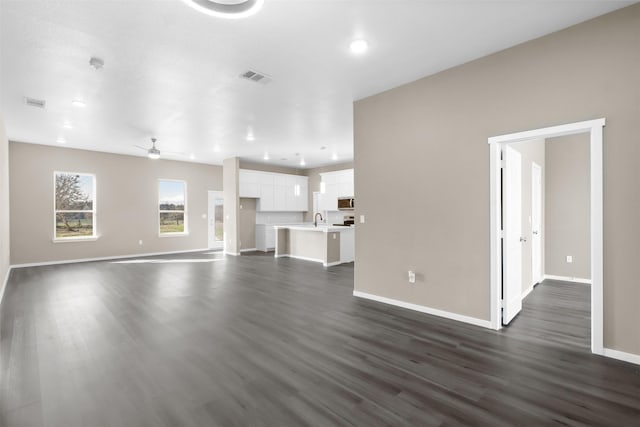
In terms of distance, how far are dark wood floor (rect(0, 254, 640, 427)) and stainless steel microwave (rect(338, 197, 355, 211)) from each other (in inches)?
217

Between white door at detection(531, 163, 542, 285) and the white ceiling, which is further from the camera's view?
white door at detection(531, 163, 542, 285)

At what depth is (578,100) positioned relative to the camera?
9.08 feet

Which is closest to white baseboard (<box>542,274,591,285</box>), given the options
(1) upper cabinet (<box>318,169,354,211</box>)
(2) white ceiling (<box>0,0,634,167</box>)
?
(2) white ceiling (<box>0,0,634,167</box>)

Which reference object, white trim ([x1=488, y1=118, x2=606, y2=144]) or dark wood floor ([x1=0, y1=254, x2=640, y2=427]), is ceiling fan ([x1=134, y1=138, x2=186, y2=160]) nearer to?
dark wood floor ([x1=0, y1=254, x2=640, y2=427])

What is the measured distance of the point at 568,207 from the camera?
5.48m

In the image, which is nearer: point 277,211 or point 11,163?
point 11,163

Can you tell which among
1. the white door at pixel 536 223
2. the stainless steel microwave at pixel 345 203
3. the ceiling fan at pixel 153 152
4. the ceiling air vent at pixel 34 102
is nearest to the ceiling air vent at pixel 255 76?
the ceiling air vent at pixel 34 102

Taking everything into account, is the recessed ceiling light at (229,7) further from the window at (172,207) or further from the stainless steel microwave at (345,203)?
the window at (172,207)

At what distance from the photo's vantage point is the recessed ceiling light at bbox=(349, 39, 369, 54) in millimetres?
3010

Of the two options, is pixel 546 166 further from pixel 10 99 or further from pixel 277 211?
pixel 10 99

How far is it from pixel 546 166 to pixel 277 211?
7739 mm

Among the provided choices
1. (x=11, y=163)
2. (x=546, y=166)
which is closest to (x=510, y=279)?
(x=546, y=166)

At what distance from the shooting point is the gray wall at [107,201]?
23.4 feet

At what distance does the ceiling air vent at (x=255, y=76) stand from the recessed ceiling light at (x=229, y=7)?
1439 millimetres
